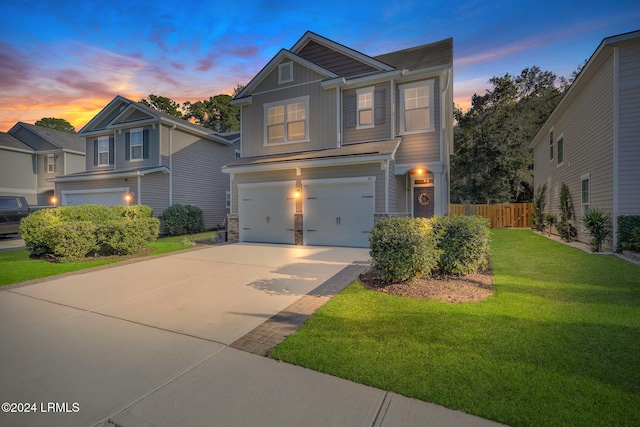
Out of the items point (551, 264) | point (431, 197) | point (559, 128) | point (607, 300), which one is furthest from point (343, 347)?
point (559, 128)

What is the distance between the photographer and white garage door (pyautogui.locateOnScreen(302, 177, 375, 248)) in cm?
1016

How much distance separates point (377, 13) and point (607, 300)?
10889 mm

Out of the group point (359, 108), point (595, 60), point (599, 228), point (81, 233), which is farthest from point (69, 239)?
point (595, 60)

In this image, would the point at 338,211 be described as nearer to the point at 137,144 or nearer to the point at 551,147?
the point at 137,144

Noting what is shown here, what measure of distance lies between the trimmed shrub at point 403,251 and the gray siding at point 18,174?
89.7ft

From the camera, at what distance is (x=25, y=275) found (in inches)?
256

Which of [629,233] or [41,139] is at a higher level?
[41,139]

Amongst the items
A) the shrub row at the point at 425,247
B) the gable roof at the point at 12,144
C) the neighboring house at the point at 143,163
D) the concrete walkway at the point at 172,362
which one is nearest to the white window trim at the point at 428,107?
the shrub row at the point at 425,247

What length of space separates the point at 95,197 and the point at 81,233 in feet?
32.4

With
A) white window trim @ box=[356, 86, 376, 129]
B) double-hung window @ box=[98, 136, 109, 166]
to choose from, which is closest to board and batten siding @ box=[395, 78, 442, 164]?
white window trim @ box=[356, 86, 376, 129]

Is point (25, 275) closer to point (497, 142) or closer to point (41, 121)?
point (497, 142)

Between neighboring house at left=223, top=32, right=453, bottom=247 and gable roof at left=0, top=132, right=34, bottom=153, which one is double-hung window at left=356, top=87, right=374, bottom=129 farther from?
gable roof at left=0, top=132, right=34, bottom=153

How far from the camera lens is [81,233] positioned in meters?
8.01

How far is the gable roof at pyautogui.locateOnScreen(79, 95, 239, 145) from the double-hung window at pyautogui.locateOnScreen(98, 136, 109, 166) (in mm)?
479
